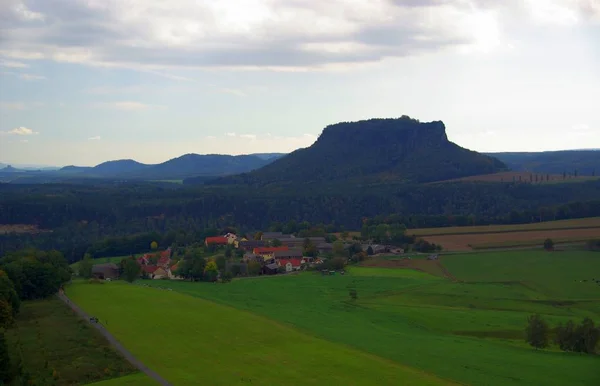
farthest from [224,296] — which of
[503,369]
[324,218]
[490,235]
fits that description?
[324,218]

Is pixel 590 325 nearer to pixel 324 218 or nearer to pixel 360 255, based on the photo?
pixel 360 255

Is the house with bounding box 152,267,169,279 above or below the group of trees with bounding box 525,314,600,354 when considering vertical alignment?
below

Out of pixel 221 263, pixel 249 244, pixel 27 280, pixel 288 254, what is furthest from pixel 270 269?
pixel 27 280

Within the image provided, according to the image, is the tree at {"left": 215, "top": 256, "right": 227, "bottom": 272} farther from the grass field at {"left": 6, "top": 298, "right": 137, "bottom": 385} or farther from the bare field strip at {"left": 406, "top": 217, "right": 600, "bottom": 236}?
the grass field at {"left": 6, "top": 298, "right": 137, "bottom": 385}

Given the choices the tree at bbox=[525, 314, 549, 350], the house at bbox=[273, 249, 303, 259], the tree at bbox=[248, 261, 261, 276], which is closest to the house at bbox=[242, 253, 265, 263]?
the house at bbox=[273, 249, 303, 259]

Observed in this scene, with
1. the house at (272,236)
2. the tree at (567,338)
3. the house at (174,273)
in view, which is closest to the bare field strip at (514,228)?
the house at (272,236)

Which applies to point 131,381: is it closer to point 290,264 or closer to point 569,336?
point 569,336

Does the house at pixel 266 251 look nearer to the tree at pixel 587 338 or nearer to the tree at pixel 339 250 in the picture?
the tree at pixel 339 250
